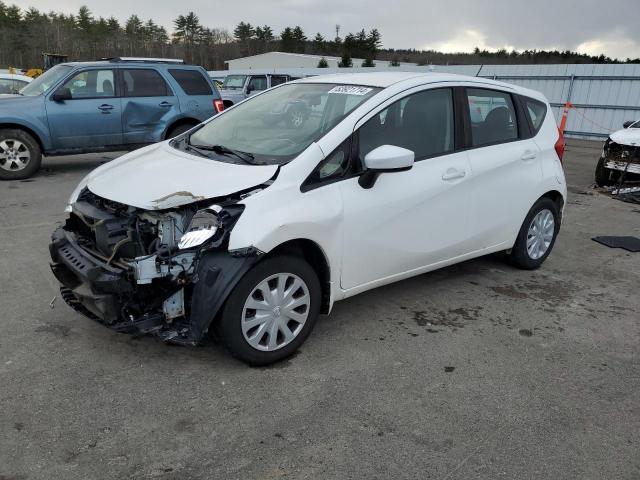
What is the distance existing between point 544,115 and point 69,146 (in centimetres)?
738

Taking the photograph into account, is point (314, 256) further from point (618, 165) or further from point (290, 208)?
point (618, 165)

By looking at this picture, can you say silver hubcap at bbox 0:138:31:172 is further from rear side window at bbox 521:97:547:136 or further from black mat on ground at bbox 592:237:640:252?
black mat on ground at bbox 592:237:640:252

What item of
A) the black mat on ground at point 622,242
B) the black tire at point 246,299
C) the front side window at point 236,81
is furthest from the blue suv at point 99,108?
the front side window at point 236,81

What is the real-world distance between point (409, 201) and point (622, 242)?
13.4 feet

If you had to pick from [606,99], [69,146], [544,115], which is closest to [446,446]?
[544,115]

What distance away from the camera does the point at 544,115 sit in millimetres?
5035

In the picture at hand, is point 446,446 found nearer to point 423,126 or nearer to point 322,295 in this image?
point 322,295

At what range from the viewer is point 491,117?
14.9 feet

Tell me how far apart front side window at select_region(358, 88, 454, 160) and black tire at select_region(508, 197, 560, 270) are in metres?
1.32

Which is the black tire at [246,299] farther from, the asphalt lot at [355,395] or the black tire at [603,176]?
the black tire at [603,176]

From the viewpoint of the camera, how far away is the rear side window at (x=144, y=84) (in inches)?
360

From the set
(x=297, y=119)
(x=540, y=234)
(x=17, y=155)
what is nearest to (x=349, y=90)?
(x=297, y=119)

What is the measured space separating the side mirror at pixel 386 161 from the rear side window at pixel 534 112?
207 cm

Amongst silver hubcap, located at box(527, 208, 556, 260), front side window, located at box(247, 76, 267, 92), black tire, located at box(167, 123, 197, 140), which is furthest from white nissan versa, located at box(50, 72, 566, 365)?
front side window, located at box(247, 76, 267, 92)
